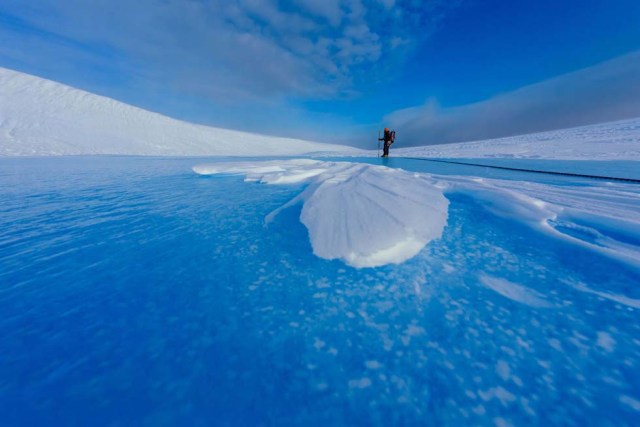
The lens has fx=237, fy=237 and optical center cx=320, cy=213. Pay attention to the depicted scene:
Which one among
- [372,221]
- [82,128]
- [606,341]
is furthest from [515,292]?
[82,128]

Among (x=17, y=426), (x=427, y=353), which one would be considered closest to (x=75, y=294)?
(x=17, y=426)

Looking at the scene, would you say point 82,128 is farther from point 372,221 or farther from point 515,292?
point 515,292

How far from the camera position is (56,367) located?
3.98 feet

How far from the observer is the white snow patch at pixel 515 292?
5.23ft

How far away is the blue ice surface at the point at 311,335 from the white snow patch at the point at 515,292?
16 mm

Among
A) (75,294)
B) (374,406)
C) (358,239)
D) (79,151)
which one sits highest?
(79,151)

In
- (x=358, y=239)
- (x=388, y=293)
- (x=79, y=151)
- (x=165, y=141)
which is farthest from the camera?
(x=165, y=141)

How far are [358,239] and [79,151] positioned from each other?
23627 millimetres

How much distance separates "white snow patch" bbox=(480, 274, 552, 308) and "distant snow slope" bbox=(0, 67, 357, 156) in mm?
22685

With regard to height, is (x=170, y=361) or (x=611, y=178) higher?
(x=611, y=178)

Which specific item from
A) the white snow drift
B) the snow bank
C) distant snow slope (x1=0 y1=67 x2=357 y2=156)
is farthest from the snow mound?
distant snow slope (x1=0 y1=67 x2=357 y2=156)

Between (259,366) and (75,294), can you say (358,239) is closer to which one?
(259,366)

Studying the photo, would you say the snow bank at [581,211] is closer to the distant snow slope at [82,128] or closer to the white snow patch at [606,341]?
the white snow patch at [606,341]

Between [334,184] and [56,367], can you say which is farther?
[334,184]
